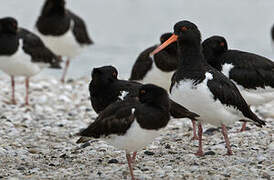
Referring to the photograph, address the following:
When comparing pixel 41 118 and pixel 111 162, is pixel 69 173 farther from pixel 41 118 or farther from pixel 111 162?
pixel 41 118

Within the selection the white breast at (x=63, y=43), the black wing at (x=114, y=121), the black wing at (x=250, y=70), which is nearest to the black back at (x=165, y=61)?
the black wing at (x=250, y=70)

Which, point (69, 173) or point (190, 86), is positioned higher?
point (190, 86)

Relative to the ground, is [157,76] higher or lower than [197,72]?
lower

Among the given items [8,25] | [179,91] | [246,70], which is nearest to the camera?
[179,91]

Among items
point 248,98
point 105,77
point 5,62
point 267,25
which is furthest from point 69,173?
point 267,25

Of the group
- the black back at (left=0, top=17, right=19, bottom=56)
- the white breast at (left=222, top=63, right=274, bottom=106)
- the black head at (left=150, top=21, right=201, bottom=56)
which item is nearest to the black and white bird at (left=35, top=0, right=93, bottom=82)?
the black back at (left=0, top=17, right=19, bottom=56)

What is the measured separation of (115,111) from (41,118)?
14.5ft

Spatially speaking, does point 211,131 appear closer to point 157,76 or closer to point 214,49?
point 214,49

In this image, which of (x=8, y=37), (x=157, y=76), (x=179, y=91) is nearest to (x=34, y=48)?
(x=8, y=37)

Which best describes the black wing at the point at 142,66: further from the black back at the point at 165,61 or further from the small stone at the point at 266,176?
the small stone at the point at 266,176

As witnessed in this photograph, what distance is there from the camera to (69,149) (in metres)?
8.02

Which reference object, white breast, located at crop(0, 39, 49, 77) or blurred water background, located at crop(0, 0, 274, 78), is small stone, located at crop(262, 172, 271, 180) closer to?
white breast, located at crop(0, 39, 49, 77)

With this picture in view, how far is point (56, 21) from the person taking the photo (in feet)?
44.8

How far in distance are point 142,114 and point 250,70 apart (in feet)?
8.77
